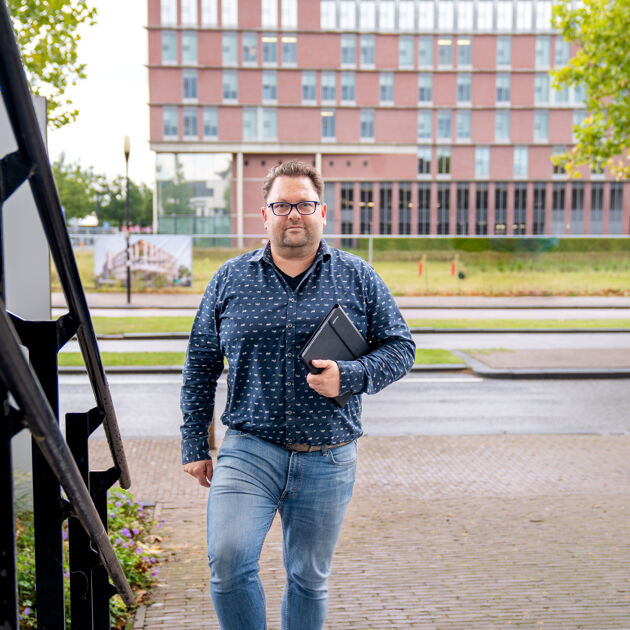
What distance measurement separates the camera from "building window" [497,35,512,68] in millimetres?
77938

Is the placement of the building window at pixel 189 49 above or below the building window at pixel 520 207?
above

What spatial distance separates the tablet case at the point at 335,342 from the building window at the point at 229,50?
7780 centimetres

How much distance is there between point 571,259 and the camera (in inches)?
1144

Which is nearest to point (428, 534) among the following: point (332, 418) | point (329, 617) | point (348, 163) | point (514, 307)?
point (329, 617)

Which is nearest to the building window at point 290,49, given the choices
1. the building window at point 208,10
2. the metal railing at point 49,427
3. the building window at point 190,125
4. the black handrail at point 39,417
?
the building window at point 208,10

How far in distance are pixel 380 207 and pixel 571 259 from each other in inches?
2056

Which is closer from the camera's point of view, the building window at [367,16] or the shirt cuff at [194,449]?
the shirt cuff at [194,449]

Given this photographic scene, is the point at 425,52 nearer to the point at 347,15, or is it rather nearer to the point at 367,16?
the point at 367,16

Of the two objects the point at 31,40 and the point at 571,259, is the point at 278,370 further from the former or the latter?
the point at 571,259

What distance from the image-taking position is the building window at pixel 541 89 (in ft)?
260

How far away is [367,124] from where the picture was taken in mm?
78875

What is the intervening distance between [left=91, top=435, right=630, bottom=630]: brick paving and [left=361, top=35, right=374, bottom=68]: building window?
75005mm

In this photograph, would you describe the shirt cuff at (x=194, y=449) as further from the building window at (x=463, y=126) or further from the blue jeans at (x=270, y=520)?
the building window at (x=463, y=126)

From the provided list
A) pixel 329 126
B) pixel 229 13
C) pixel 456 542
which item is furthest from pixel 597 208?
pixel 456 542
